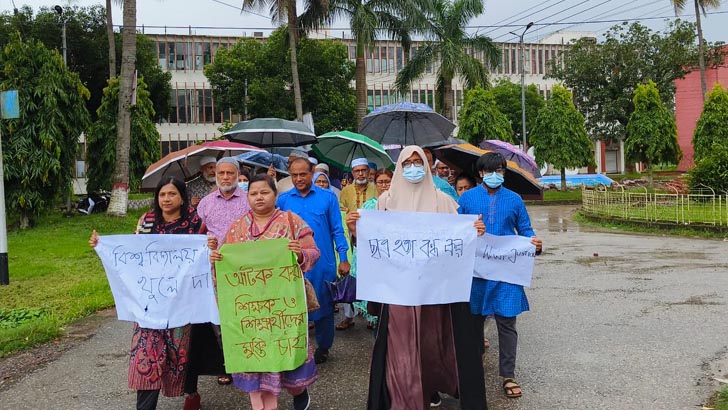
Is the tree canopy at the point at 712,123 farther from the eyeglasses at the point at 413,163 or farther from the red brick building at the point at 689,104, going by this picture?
the eyeglasses at the point at 413,163

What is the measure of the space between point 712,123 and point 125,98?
24.5 m

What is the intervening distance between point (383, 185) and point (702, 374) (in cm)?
322

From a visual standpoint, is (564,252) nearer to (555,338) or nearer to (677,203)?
(677,203)

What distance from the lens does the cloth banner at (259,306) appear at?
13.8ft

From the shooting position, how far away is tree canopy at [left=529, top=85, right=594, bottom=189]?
116 ft

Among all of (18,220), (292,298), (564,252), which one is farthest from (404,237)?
(18,220)

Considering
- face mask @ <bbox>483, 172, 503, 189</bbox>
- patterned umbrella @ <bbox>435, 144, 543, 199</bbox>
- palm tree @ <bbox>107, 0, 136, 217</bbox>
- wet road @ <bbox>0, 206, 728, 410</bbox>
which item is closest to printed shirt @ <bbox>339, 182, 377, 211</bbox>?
patterned umbrella @ <bbox>435, 144, 543, 199</bbox>

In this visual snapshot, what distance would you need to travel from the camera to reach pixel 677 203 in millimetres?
17516

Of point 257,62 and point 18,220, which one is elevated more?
point 257,62

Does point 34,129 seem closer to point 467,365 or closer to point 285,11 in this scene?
point 285,11

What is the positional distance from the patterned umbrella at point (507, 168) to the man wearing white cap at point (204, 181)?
96.1 inches

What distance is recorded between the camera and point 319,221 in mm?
5789

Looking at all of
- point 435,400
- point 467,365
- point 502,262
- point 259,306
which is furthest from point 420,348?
point 259,306

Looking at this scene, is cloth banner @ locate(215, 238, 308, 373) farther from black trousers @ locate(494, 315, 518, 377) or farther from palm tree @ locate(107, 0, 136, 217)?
palm tree @ locate(107, 0, 136, 217)
